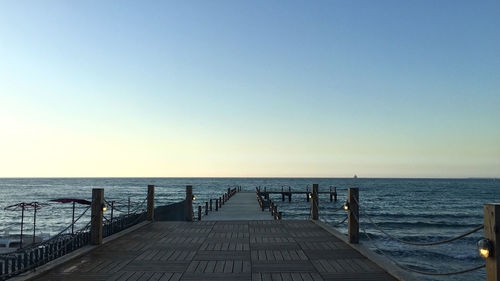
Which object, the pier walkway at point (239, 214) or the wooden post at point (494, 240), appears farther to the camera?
the pier walkway at point (239, 214)

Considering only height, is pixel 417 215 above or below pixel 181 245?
below

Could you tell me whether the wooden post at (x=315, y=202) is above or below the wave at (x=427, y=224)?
above

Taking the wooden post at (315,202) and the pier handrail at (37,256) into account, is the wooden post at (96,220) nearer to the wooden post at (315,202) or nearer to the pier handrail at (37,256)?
the pier handrail at (37,256)

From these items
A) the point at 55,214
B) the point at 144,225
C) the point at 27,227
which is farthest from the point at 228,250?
the point at 55,214

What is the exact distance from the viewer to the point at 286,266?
283 inches

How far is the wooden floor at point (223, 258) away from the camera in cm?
657

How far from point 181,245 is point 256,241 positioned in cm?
209

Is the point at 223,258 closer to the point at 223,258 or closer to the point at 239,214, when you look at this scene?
the point at 223,258

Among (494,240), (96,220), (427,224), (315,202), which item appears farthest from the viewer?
(427,224)

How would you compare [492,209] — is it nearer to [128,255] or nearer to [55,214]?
[128,255]

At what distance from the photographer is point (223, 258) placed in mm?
7895

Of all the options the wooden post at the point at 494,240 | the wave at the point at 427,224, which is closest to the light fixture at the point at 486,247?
the wooden post at the point at 494,240

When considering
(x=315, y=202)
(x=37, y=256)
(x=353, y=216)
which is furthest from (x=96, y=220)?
(x=315, y=202)

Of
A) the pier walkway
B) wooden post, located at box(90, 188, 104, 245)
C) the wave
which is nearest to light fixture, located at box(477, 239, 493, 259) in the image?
wooden post, located at box(90, 188, 104, 245)
